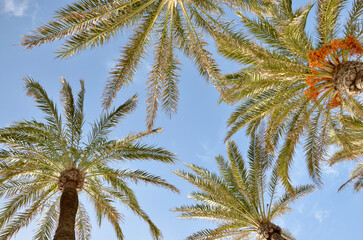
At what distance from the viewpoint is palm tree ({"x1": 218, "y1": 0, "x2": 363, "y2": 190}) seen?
7.91 metres

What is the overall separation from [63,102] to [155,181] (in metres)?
3.99

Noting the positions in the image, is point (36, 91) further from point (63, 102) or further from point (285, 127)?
point (285, 127)

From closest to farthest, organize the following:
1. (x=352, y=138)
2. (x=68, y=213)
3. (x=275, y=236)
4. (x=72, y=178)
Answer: (x=68, y=213) < (x=72, y=178) < (x=352, y=138) < (x=275, y=236)

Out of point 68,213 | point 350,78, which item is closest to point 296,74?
point 350,78

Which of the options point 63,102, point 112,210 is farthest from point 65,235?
point 63,102

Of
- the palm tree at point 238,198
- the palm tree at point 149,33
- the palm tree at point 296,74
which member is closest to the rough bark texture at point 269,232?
the palm tree at point 238,198

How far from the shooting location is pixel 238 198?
11.6 m

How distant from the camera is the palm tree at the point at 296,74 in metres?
7.91

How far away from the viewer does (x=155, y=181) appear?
32.7 feet

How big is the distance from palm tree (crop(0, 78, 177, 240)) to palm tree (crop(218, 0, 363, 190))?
10.7 feet

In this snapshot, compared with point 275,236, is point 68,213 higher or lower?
higher

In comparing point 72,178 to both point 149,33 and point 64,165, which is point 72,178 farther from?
point 149,33

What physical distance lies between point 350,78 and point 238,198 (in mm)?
5883

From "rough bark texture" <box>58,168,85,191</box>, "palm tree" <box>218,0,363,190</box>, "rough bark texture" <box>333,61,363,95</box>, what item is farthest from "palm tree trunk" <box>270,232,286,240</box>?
"rough bark texture" <box>58,168,85,191</box>
